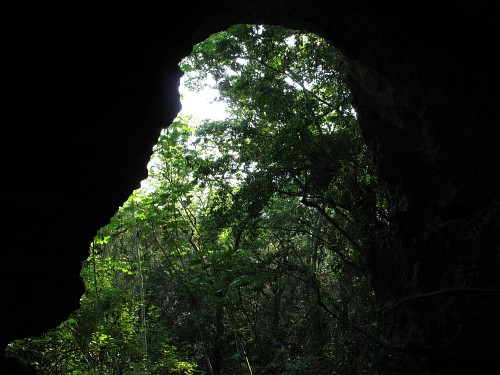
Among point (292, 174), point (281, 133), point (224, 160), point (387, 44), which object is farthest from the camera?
point (224, 160)

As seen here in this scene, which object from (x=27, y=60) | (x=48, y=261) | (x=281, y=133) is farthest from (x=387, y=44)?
(x=48, y=261)

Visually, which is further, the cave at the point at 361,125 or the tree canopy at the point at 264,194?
the tree canopy at the point at 264,194

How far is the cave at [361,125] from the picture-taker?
277 cm

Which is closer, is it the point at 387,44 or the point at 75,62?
the point at 75,62

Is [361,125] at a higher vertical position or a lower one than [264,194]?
higher

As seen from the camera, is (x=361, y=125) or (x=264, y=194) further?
(x=264, y=194)

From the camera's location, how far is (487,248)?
3.87m

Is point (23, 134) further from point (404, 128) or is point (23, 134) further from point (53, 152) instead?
point (404, 128)

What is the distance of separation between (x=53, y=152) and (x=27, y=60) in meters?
0.77

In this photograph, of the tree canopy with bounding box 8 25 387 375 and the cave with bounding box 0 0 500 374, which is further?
the tree canopy with bounding box 8 25 387 375

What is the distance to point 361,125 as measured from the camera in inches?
235

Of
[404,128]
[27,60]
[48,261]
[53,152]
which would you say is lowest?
[48,261]

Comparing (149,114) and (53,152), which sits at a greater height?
(149,114)

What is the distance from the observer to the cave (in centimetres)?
277
